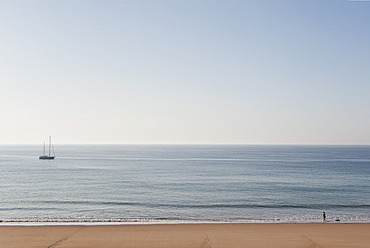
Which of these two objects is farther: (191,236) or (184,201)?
(184,201)

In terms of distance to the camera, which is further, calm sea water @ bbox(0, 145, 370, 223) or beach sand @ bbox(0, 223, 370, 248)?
calm sea water @ bbox(0, 145, 370, 223)

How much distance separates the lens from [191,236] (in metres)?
28.5

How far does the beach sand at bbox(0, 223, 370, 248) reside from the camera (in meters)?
26.1

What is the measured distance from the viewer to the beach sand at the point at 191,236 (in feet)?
85.8

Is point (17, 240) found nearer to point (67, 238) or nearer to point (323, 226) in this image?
point (67, 238)

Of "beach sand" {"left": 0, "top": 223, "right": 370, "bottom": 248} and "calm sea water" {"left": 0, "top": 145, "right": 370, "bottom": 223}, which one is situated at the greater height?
"beach sand" {"left": 0, "top": 223, "right": 370, "bottom": 248}

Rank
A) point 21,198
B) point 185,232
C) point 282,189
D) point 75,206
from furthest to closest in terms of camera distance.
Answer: point 282,189
point 21,198
point 75,206
point 185,232

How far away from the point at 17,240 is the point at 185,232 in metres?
14.9

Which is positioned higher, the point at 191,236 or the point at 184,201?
the point at 191,236

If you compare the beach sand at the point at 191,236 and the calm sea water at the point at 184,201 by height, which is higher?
the beach sand at the point at 191,236

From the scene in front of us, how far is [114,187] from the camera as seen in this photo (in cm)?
6378

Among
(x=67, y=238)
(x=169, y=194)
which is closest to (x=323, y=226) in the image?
(x=67, y=238)

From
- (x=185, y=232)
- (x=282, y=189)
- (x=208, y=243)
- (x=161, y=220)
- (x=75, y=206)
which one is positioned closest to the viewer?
(x=208, y=243)

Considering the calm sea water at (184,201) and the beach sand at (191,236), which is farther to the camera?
the calm sea water at (184,201)
